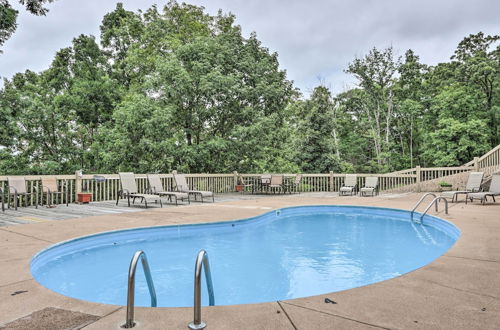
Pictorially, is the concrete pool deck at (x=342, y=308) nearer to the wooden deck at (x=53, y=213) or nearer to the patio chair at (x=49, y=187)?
the wooden deck at (x=53, y=213)

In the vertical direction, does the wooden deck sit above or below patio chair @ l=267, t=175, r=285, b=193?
below

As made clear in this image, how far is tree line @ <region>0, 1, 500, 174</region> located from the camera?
1393cm

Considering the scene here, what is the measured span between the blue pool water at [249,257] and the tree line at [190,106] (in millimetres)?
8011

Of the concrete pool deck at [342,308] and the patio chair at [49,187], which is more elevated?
the patio chair at [49,187]

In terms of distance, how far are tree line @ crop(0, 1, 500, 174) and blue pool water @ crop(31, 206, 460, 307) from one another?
801 cm

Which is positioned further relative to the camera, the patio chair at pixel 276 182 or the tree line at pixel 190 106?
the tree line at pixel 190 106

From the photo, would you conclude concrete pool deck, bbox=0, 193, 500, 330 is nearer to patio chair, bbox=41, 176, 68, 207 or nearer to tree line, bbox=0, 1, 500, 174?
patio chair, bbox=41, 176, 68, 207

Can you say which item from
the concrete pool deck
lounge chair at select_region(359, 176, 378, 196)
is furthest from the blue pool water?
lounge chair at select_region(359, 176, 378, 196)

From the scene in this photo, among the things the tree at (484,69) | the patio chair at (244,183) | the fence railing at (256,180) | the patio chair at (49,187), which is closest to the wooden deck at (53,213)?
the patio chair at (49,187)

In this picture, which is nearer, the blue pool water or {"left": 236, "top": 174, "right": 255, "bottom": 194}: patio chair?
the blue pool water

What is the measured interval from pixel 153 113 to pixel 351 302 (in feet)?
39.7

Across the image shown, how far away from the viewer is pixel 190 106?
1513 cm

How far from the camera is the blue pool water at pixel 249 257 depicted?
3.77 metres

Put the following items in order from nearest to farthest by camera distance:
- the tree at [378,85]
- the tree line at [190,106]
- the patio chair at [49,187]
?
the patio chair at [49,187] < the tree line at [190,106] < the tree at [378,85]
